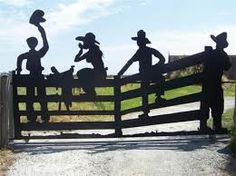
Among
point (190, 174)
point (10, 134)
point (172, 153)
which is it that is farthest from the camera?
point (10, 134)

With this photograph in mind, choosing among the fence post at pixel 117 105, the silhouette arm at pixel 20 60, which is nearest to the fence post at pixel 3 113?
the silhouette arm at pixel 20 60

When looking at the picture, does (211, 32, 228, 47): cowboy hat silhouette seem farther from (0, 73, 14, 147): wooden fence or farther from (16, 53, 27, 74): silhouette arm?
(0, 73, 14, 147): wooden fence

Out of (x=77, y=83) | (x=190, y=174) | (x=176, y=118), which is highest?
(x=77, y=83)

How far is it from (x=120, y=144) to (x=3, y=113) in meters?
2.31

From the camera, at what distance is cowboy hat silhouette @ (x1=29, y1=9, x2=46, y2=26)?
12.7m

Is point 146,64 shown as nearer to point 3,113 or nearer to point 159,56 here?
point 159,56

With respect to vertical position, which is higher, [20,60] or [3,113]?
[20,60]

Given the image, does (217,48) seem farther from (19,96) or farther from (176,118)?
(19,96)

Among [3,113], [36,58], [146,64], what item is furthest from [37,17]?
[146,64]

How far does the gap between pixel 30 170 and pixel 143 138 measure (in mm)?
4036

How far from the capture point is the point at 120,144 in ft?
39.4

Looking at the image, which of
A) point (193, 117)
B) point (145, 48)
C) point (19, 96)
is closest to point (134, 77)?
point (145, 48)

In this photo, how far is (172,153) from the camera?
10.8 meters

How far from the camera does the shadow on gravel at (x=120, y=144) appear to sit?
37.3 feet
